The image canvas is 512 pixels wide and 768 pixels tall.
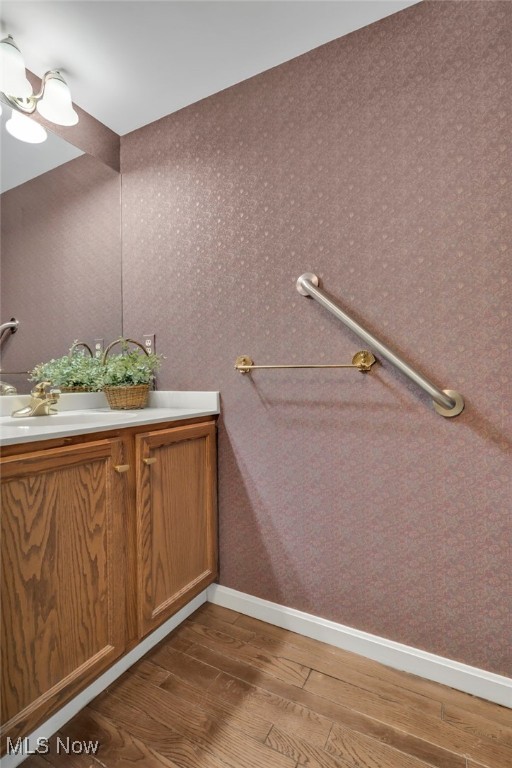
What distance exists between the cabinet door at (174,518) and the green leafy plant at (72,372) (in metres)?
0.58

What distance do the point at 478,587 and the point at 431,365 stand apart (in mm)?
683

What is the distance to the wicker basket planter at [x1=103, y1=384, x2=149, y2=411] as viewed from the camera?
1.53m

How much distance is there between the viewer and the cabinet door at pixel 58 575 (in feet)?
2.59

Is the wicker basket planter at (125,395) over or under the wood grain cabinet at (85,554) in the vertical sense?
over

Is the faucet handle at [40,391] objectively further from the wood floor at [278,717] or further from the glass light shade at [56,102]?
the glass light shade at [56,102]

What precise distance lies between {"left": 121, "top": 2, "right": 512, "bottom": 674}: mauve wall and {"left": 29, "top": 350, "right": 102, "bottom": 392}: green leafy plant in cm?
36

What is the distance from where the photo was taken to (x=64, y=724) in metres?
0.96

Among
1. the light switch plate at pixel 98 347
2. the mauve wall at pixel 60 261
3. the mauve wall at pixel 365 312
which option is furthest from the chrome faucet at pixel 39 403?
the mauve wall at pixel 365 312

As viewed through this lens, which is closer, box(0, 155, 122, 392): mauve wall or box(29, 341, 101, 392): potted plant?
box(0, 155, 122, 392): mauve wall

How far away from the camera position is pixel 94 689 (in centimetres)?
105

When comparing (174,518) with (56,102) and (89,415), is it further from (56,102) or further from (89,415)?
(56,102)

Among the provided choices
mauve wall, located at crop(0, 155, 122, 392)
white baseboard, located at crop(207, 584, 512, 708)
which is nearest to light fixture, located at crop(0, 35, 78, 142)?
mauve wall, located at crop(0, 155, 122, 392)

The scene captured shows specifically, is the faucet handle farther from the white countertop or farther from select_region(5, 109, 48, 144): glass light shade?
select_region(5, 109, 48, 144): glass light shade

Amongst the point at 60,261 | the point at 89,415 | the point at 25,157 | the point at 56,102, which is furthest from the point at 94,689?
the point at 56,102
